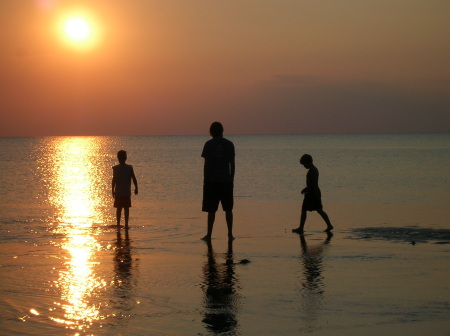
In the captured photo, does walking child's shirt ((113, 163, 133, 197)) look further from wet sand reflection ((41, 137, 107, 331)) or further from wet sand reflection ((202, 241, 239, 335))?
wet sand reflection ((202, 241, 239, 335))

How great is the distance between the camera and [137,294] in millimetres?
7500

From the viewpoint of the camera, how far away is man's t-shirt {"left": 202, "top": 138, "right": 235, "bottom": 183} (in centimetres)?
1173

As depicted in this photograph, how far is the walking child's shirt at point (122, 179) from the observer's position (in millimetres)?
13914

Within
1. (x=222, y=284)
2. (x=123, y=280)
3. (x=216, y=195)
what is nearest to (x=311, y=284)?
(x=222, y=284)

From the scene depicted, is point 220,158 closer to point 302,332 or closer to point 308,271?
point 308,271

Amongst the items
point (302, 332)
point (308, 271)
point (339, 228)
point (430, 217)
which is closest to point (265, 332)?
point (302, 332)

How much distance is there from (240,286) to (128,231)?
5910 mm

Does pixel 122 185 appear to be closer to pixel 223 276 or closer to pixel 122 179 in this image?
pixel 122 179

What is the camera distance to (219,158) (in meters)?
11.7

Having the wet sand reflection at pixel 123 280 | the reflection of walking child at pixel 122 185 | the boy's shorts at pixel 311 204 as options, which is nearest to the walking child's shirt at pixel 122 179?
the reflection of walking child at pixel 122 185

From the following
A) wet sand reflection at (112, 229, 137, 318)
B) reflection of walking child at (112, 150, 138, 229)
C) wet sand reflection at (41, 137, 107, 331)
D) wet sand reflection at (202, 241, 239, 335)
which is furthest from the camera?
reflection of walking child at (112, 150, 138, 229)

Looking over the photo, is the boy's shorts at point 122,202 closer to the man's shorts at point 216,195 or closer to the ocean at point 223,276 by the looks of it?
the ocean at point 223,276

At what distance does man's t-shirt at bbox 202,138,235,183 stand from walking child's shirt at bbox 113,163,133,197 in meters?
2.65

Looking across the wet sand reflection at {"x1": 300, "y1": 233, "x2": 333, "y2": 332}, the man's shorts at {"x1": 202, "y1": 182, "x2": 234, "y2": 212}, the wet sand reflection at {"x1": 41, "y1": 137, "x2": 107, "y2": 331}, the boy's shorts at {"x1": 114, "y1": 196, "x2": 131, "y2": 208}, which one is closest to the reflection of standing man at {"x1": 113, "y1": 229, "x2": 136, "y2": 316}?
the wet sand reflection at {"x1": 41, "y1": 137, "x2": 107, "y2": 331}
